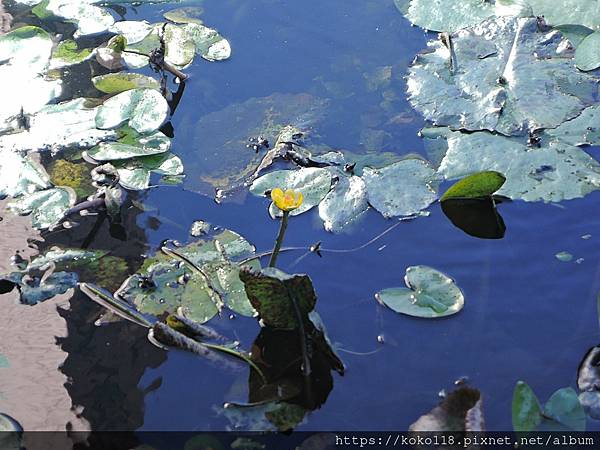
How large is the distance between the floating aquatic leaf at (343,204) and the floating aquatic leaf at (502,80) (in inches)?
15.3

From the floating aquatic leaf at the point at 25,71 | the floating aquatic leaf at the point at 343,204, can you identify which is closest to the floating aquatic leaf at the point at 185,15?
the floating aquatic leaf at the point at 25,71

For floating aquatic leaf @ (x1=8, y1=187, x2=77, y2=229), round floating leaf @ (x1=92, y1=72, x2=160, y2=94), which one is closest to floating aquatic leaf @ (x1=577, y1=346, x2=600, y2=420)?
floating aquatic leaf @ (x1=8, y1=187, x2=77, y2=229)

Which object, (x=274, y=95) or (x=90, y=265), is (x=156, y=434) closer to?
(x=90, y=265)

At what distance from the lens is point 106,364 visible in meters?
1.61

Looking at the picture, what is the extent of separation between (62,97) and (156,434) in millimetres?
1337

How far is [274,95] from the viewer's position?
7.72 ft

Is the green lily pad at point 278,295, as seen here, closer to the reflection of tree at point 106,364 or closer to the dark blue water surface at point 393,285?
the dark blue water surface at point 393,285

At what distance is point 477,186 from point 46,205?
1.16 m

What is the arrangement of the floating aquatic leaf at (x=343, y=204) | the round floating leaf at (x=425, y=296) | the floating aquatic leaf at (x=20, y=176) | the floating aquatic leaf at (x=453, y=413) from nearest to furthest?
the floating aquatic leaf at (x=453, y=413) < the round floating leaf at (x=425, y=296) < the floating aquatic leaf at (x=343, y=204) < the floating aquatic leaf at (x=20, y=176)

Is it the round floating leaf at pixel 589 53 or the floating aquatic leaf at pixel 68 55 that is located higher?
the round floating leaf at pixel 589 53

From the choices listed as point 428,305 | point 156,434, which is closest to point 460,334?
point 428,305

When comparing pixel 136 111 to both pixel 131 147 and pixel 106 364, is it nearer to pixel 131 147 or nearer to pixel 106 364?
pixel 131 147

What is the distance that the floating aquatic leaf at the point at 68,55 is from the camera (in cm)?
251

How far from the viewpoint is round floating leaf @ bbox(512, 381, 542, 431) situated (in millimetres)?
1393
